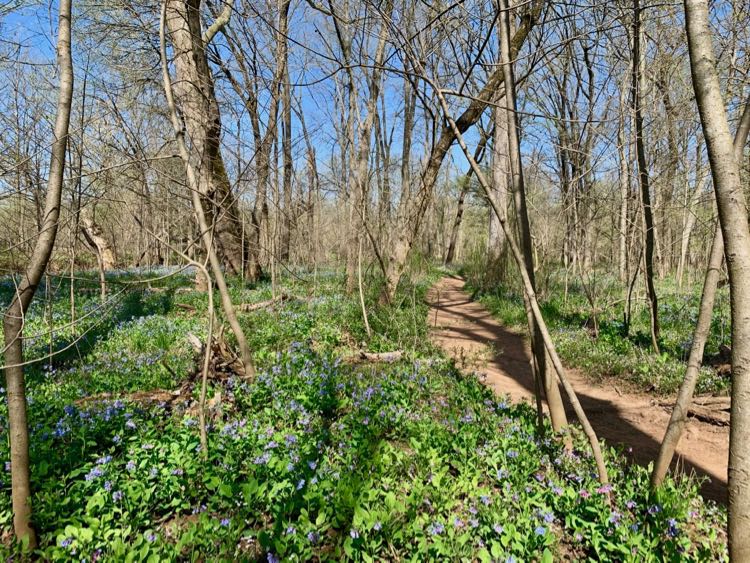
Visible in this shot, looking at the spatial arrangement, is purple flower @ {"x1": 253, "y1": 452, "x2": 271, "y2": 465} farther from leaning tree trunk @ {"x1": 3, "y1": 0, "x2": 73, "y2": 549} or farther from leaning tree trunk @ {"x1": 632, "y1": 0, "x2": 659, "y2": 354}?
leaning tree trunk @ {"x1": 632, "y1": 0, "x2": 659, "y2": 354}

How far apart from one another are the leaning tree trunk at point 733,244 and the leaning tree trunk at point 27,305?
294 cm

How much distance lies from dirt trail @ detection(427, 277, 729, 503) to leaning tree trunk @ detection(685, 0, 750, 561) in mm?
1328

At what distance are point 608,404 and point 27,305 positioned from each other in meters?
5.49

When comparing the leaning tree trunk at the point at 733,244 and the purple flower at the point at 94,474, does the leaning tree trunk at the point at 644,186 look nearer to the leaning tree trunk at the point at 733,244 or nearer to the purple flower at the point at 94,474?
the leaning tree trunk at the point at 733,244

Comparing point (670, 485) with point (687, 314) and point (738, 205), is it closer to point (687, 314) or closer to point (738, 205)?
point (738, 205)

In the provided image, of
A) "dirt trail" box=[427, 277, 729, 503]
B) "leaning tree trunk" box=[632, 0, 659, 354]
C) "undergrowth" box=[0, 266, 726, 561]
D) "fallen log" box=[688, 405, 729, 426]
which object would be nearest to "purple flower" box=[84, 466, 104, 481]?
"undergrowth" box=[0, 266, 726, 561]

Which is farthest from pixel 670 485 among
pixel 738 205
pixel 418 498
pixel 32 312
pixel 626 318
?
pixel 32 312

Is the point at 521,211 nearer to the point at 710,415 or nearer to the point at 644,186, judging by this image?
the point at 710,415

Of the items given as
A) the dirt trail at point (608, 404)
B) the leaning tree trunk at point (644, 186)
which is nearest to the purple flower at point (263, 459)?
the dirt trail at point (608, 404)

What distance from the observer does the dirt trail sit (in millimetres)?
3559

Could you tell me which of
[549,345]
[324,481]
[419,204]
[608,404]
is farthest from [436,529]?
[419,204]

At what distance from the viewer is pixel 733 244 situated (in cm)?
181

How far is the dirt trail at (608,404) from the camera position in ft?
11.7

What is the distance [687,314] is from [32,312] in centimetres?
1211
